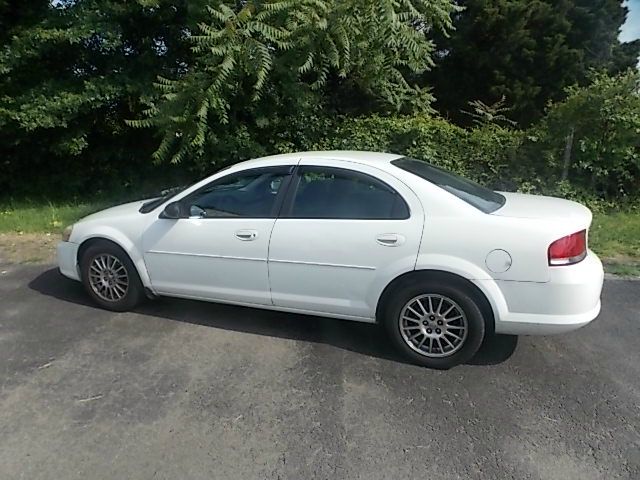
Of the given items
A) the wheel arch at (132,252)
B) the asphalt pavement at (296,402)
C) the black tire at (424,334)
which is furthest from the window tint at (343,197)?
the wheel arch at (132,252)

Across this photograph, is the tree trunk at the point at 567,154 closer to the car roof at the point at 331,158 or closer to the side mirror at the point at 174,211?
the car roof at the point at 331,158

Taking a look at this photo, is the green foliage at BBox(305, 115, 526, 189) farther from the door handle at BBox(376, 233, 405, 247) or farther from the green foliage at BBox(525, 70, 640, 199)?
the door handle at BBox(376, 233, 405, 247)

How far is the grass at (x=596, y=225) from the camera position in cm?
552

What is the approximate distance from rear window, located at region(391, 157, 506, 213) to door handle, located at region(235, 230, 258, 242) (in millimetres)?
1205

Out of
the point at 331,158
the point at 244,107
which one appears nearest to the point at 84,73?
the point at 244,107

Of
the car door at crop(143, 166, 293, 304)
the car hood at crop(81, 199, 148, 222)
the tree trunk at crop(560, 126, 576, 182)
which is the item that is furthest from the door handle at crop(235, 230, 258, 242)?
the tree trunk at crop(560, 126, 576, 182)

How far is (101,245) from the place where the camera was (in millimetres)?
3992

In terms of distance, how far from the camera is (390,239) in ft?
10.1

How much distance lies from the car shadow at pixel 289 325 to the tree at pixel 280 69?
3.72 meters

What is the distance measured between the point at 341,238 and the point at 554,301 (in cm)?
144

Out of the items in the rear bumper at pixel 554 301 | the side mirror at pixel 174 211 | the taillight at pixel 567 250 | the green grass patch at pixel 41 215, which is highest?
the side mirror at pixel 174 211

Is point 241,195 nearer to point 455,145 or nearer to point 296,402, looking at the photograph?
point 296,402

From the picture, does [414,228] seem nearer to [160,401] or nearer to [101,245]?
[160,401]

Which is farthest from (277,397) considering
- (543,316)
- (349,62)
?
(349,62)
